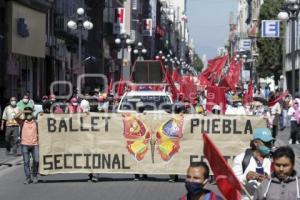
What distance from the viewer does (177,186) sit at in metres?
15.6

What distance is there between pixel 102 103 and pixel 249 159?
24.0m

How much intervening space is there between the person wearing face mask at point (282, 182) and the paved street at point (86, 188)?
776cm

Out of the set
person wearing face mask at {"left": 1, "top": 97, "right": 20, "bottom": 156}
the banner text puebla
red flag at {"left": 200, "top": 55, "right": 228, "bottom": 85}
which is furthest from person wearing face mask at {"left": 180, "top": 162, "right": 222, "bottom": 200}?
red flag at {"left": 200, "top": 55, "right": 228, "bottom": 85}

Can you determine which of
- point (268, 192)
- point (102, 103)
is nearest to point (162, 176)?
point (268, 192)

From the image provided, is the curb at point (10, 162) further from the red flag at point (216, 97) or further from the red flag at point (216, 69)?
the red flag at point (216, 69)

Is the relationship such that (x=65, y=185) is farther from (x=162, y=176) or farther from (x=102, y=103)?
(x=102, y=103)

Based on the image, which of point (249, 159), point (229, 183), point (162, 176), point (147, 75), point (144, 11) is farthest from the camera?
point (144, 11)

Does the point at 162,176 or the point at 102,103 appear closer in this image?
the point at 162,176

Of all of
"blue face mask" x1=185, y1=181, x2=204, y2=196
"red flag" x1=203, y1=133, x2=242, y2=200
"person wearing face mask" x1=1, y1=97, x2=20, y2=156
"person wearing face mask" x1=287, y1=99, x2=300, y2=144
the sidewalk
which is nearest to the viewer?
"blue face mask" x1=185, y1=181, x2=204, y2=196

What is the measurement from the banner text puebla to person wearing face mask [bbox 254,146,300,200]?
9960 millimetres

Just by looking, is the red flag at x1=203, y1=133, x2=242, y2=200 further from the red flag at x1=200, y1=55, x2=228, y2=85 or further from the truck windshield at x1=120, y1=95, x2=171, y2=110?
the red flag at x1=200, y1=55, x2=228, y2=85

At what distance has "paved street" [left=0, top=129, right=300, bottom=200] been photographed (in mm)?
14086

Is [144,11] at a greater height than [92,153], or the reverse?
[144,11]

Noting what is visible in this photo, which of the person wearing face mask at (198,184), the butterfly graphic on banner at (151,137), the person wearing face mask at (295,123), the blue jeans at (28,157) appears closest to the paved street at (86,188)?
the blue jeans at (28,157)
